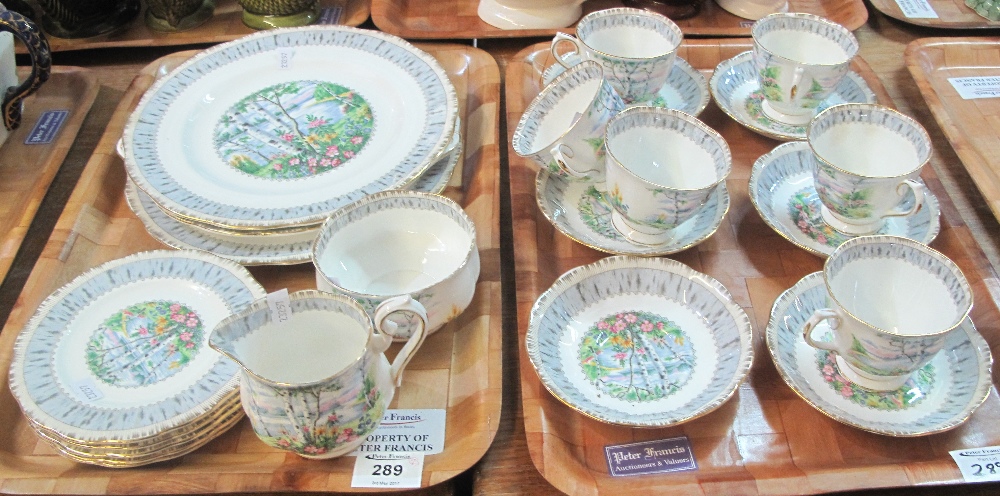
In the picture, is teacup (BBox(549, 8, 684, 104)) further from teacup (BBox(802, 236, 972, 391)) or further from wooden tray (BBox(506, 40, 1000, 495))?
teacup (BBox(802, 236, 972, 391))

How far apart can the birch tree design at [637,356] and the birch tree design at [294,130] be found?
42cm

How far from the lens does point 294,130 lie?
3.53 ft

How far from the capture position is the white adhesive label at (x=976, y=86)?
1224mm

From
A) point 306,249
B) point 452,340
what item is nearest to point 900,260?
point 452,340

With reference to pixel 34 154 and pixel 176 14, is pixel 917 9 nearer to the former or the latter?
pixel 176 14

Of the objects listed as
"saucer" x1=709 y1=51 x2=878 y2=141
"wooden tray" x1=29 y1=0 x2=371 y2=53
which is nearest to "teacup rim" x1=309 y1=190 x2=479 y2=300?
"saucer" x1=709 y1=51 x2=878 y2=141

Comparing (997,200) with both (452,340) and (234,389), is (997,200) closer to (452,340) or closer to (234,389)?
(452,340)

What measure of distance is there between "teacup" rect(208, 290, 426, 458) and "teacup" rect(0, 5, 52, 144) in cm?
67

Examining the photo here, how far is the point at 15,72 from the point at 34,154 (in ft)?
0.44

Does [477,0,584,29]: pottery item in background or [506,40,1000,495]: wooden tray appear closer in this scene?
[506,40,1000,495]: wooden tray

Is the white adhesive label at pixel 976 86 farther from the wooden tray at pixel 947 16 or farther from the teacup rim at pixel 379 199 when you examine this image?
the teacup rim at pixel 379 199

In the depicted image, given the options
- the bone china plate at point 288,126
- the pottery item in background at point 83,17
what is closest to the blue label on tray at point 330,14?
the bone china plate at point 288,126

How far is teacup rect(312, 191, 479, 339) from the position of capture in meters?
0.86

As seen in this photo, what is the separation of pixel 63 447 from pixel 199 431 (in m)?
0.13
